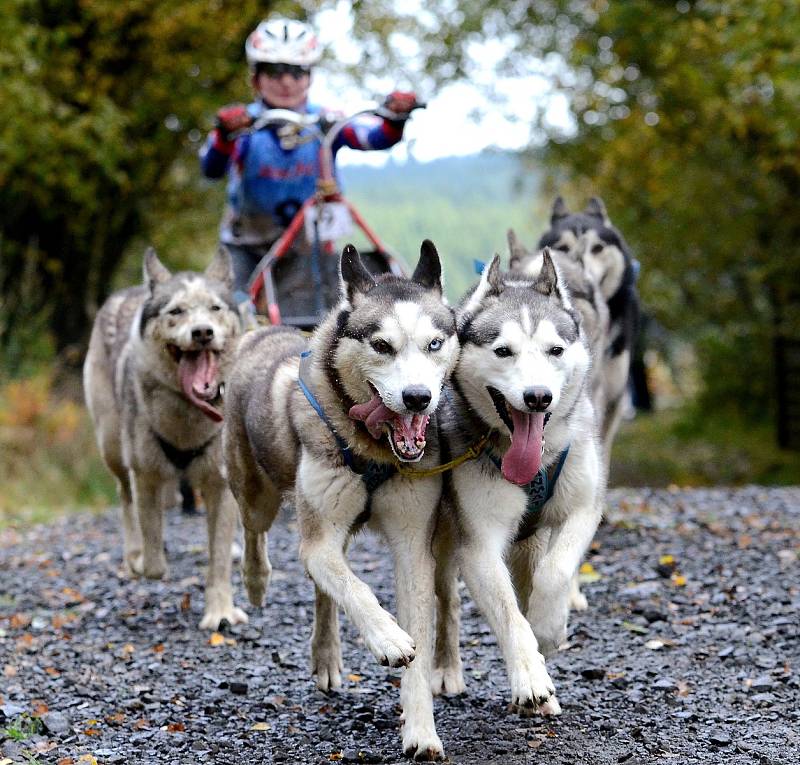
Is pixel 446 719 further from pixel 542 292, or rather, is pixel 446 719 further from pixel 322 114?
pixel 322 114

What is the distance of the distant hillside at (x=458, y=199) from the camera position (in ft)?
85.3

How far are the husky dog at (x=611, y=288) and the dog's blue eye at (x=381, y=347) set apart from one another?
322 cm

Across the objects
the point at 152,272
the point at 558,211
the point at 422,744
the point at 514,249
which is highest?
the point at 558,211

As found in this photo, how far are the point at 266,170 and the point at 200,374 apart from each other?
1830 millimetres

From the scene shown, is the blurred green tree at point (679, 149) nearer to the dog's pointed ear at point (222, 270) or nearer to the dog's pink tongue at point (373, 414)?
the dog's pointed ear at point (222, 270)

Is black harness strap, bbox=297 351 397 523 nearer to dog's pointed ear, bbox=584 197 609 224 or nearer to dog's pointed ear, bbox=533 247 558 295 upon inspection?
dog's pointed ear, bbox=533 247 558 295

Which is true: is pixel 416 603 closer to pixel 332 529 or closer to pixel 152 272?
pixel 332 529

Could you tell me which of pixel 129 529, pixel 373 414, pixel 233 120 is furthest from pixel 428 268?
pixel 129 529

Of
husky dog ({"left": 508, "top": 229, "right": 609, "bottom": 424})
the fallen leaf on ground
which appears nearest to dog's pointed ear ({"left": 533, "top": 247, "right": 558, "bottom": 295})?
husky dog ({"left": 508, "top": 229, "right": 609, "bottom": 424})

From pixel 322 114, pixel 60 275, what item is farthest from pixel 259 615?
pixel 60 275

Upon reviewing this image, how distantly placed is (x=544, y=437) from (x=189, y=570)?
388cm

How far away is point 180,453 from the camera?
6191 mm

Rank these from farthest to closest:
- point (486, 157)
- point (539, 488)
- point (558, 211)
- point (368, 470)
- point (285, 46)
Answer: point (486, 157) < point (558, 211) < point (285, 46) < point (539, 488) < point (368, 470)

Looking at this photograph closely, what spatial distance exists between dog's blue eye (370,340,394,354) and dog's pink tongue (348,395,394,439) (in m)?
0.16
